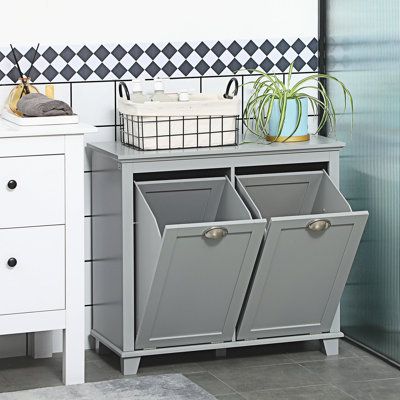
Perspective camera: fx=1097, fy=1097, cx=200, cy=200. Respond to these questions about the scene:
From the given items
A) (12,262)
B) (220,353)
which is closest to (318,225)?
(220,353)

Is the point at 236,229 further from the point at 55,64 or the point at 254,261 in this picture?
the point at 55,64

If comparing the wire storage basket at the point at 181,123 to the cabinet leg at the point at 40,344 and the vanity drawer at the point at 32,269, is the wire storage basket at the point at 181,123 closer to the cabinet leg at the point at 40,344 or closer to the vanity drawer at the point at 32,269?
the vanity drawer at the point at 32,269

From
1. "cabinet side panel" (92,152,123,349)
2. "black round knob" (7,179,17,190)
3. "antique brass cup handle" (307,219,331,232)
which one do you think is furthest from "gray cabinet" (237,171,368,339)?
"black round knob" (7,179,17,190)

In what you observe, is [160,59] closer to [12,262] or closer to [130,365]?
[12,262]

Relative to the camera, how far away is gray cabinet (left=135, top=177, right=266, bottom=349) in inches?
134

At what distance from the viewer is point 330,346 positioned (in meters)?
3.81

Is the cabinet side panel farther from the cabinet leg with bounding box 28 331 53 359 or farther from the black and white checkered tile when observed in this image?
the black and white checkered tile

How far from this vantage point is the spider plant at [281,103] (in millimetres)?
3748

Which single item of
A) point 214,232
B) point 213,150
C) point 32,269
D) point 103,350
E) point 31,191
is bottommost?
point 103,350

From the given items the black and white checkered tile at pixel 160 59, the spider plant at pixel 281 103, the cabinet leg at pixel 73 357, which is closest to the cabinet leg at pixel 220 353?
the cabinet leg at pixel 73 357

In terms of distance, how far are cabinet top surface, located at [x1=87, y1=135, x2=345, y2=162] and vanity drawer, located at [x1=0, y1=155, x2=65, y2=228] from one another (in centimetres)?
23

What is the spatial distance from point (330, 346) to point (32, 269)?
3.61 feet

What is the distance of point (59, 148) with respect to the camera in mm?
3365

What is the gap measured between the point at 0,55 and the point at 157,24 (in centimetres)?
Result: 56
